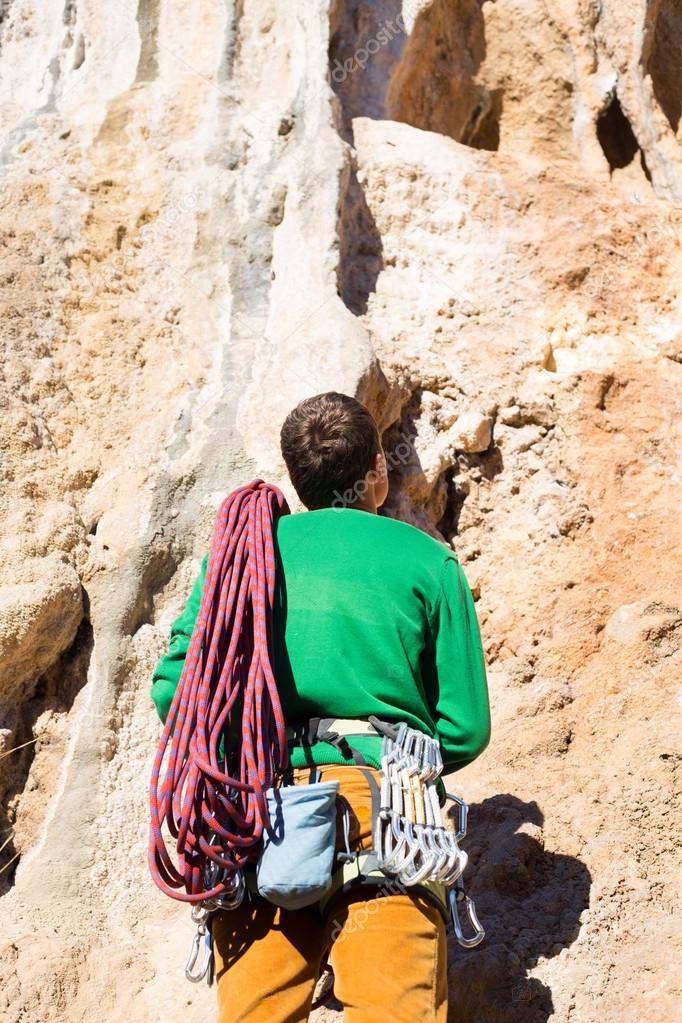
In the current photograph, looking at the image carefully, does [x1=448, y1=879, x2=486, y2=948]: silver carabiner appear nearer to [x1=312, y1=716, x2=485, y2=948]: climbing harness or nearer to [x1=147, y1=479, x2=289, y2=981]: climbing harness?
[x1=312, y1=716, x2=485, y2=948]: climbing harness

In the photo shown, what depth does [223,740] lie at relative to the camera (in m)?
2.56

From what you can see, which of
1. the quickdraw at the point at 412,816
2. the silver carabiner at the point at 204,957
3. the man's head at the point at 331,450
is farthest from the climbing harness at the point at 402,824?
the man's head at the point at 331,450

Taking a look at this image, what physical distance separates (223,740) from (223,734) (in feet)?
0.04

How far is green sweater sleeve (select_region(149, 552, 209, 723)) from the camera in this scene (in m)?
2.74

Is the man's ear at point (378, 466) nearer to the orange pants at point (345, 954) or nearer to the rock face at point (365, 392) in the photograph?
the orange pants at point (345, 954)

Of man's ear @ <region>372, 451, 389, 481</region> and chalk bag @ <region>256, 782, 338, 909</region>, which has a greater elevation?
man's ear @ <region>372, 451, 389, 481</region>

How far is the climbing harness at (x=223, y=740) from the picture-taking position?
7.98 ft

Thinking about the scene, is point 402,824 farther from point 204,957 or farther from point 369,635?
point 204,957

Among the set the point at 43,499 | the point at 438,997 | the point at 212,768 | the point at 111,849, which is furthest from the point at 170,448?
the point at 438,997

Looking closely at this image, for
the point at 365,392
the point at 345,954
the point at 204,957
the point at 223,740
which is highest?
the point at 365,392

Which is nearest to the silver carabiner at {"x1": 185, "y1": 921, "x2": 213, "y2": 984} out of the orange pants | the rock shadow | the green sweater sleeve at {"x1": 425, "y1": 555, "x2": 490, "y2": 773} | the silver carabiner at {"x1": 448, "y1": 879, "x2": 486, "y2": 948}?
the orange pants

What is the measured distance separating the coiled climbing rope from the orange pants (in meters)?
0.12

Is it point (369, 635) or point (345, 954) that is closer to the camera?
point (345, 954)

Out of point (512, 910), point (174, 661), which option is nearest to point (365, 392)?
point (512, 910)
